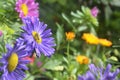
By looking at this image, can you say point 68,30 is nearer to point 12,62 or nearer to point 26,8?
point 26,8

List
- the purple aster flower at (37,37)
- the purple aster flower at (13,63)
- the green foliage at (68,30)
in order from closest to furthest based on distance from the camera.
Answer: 1. the purple aster flower at (13,63)
2. the purple aster flower at (37,37)
3. the green foliage at (68,30)

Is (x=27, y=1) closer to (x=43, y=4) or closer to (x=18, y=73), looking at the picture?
(x=18, y=73)

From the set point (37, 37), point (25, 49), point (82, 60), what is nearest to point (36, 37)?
point (37, 37)

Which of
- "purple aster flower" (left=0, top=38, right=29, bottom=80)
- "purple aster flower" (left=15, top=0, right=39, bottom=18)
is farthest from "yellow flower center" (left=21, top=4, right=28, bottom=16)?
"purple aster flower" (left=0, top=38, right=29, bottom=80)

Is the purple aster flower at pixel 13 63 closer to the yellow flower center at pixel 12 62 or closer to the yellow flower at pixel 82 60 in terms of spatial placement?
the yellow flower center at pixel 12 62

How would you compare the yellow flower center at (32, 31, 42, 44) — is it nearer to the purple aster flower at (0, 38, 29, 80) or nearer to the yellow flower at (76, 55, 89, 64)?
the purple aster flower at (0, 38, 29, 80)

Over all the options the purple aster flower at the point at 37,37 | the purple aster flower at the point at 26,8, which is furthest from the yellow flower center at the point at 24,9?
the purple aster flower at the point at 37,37

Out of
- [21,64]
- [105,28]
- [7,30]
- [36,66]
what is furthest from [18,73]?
[105,28]
